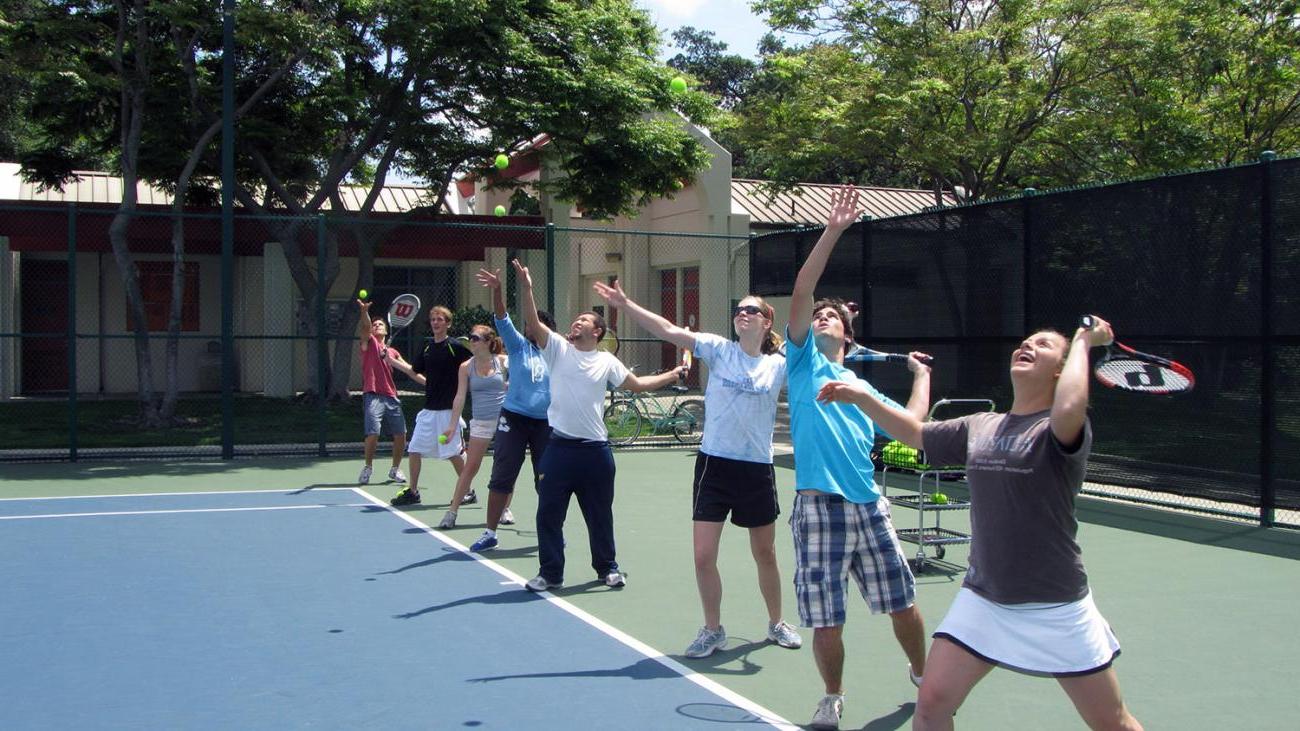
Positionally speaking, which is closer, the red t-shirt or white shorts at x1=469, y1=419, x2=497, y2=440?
white shorts at x1=469, y1=419, x2=497, y2=440

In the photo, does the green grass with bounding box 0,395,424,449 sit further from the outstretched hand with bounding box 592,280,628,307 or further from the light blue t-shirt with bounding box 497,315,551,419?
the outstretched hand with bounding box 592,280,628,307

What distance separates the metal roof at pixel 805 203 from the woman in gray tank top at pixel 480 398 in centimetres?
1950

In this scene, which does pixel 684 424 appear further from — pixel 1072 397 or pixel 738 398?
pixel 1072 397

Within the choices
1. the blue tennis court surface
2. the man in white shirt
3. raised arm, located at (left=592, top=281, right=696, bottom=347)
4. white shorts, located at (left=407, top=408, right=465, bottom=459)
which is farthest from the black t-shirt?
raised arm, located at (left=592, top=281, right=696, bottom=347)

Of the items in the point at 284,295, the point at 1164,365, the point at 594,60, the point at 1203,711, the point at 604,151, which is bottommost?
the point at 1203,711

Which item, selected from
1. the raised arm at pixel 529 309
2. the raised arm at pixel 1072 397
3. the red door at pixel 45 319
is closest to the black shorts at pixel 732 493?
the raised arm at pixel 529 309

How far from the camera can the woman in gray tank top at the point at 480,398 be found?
9.98 metres

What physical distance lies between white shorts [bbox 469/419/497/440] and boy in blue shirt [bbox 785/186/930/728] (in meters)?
5.08

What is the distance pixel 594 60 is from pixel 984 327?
846cm

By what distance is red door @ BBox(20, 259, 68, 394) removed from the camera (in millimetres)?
24656

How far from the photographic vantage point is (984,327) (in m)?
13.2

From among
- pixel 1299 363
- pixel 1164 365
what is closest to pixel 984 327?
pixel 1299 363

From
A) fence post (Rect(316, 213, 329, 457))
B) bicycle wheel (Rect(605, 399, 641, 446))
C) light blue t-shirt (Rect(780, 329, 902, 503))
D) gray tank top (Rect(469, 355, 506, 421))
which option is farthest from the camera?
bicycle wheel (Rect(605, 399, 641, 446))

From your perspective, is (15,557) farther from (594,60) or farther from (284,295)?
(284,295)
